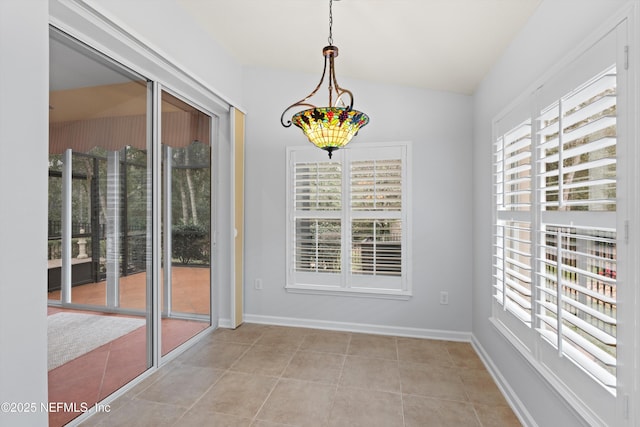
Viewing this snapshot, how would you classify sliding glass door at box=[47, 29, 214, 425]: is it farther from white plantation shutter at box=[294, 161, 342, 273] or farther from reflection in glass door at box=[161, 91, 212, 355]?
white plantation shutter at box=[294, 161, 342, 273]

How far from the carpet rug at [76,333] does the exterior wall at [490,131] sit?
265cm

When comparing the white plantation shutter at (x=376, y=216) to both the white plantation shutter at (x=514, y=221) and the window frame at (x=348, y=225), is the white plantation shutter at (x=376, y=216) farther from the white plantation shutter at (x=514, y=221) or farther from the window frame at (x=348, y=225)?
the white plantation shutter at (x=514, y=221)

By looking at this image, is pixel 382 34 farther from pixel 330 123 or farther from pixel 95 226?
pixel 95 226

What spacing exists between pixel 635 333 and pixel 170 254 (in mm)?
2927

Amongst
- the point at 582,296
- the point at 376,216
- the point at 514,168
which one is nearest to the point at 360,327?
the point at 376,216

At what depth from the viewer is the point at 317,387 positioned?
2422 millimetres

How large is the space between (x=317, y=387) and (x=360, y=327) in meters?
1.15

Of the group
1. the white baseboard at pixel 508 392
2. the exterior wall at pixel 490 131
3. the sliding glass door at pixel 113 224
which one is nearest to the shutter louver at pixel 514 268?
the exterior wall at pixel 490 131

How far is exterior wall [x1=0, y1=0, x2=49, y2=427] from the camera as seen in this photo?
47.2 inches

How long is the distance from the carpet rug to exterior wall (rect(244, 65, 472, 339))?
5.42 ft

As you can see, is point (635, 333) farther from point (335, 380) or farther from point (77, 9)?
point (77, 9)

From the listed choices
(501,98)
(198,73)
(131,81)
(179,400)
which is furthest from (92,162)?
(501,98)

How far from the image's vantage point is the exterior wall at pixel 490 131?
1522 mm

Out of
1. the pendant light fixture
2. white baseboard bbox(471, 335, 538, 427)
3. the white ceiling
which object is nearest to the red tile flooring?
the pendant light fixture
